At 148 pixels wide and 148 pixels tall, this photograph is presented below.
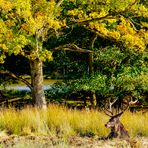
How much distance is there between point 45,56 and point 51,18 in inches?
70.8

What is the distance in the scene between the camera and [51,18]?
19.1 m

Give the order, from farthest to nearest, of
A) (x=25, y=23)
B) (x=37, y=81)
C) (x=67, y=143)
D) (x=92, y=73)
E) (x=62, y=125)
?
(x=92, y=73), (x=37, y=81), (x=25, y=23), (x=62, y=125), (x=67, y=143)

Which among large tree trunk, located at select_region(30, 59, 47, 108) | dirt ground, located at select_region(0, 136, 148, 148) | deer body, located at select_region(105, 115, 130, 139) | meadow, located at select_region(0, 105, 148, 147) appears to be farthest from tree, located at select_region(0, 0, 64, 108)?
deer body, located at select_region(105, 115, 130, 139)

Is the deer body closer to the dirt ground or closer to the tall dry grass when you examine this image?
the dirt ground

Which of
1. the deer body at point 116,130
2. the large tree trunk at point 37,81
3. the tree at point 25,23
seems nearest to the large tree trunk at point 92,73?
the large tree trunk at point 37,81

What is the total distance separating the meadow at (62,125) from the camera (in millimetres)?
14391

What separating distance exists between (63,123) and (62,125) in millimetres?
69

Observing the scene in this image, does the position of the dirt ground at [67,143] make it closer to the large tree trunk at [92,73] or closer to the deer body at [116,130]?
the deer body at [116,130]

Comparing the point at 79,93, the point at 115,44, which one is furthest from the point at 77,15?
the point at 79,93

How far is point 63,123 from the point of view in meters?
15.1

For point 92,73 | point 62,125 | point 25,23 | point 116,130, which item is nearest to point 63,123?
point 62,125

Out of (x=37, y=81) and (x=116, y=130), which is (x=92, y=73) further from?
(x=116, y=130)

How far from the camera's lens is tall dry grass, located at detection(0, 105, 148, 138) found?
47.9 feet

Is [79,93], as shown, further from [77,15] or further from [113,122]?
[113,122]
